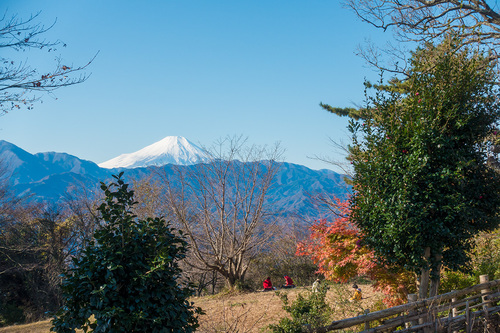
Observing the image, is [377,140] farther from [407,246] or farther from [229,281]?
[229,281]

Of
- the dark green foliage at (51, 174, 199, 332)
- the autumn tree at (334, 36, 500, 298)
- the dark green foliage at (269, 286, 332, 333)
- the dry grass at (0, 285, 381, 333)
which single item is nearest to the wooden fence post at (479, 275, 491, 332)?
the autumn tree at (334, 36, 500, 298)

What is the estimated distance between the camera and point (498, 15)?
25.9ft

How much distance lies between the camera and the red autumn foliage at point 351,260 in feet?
21.5

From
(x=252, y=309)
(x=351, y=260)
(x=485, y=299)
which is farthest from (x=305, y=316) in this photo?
(x=252, y=309)

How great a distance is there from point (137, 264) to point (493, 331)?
547 cm

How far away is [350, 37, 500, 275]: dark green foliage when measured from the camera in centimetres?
478

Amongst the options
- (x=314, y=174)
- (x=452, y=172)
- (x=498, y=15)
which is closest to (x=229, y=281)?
(x=452, y=172)

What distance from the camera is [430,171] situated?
16.3ft

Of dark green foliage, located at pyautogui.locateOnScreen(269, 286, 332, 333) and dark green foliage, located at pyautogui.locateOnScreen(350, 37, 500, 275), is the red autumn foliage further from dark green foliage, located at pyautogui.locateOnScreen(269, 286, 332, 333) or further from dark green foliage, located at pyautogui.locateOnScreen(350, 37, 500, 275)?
dark green foliage, located at pyautogui.locateOnScreen(269, 286, 332, 333)

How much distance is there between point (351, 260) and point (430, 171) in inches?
104

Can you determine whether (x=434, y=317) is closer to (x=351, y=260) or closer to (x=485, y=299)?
(x=485, y=299)

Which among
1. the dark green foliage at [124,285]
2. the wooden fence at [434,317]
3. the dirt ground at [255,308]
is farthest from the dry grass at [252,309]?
the dark green foliage at [124,285]

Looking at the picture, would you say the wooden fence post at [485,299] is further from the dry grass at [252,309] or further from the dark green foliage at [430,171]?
the dry grass at [252,309]

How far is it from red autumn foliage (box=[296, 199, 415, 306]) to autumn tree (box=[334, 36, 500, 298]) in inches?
42.5
